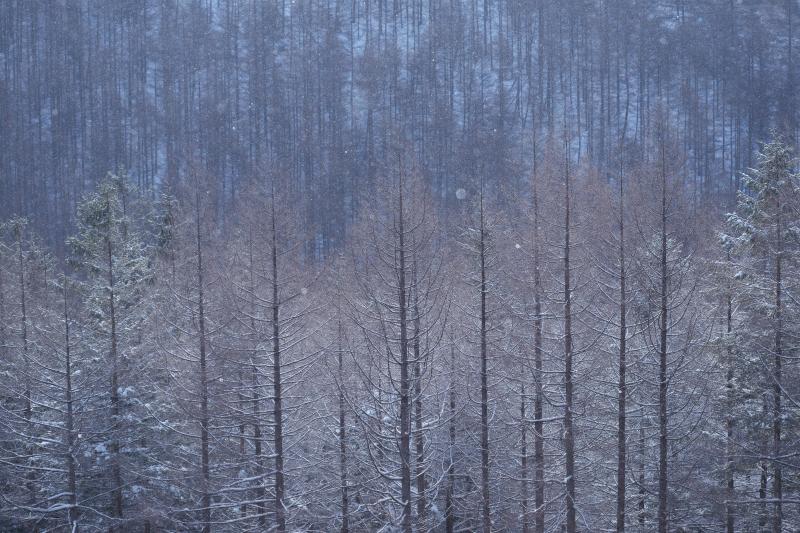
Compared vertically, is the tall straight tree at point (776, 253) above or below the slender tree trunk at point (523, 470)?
above

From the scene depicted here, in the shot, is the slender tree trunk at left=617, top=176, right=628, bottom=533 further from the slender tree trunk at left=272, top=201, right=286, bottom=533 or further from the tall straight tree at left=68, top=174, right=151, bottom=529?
the tall straight tree at left=68, top=174, right=151, bottom=529

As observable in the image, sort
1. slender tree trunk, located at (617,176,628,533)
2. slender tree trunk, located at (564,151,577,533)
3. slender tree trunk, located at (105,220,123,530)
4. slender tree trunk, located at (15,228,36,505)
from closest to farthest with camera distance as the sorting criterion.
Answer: slender tree trunk, located at (617,176,628,533) → slender tree trunk, located at (564,151,577,533) → slender tree trunk, located at (105,220,123,530) → slender tree trunk, located at (15,228,36,505)

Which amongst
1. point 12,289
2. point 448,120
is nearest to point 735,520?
point 12,289

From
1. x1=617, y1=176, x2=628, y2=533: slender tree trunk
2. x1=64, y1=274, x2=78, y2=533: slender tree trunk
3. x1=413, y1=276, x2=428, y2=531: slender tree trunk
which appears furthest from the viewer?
x1=64, y1=274, x2=78, y2=533: slender tree trunk

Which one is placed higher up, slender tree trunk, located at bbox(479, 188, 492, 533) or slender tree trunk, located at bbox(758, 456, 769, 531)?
slender tree trunk, located at bbox(479, 188, 492, 533)

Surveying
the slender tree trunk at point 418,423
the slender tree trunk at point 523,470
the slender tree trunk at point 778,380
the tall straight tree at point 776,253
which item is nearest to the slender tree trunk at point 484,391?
the slender tree trunk at point 523,470

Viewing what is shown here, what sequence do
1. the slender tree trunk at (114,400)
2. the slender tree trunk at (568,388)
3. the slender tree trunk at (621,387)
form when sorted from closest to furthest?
the slender tree trunk at (621,387)
the slender tree trunk at (568,388)
the slender tree trunk at (114,400)

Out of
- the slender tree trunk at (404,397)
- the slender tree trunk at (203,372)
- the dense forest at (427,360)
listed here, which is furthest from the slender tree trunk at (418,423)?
the slender tree trunk at (203,372)

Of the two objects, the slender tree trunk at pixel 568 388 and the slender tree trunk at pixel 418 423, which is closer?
the slender tree trunk at pixel 418 423

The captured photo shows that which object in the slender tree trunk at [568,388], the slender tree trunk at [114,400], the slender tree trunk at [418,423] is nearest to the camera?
the slender tree trunk at [418,423]

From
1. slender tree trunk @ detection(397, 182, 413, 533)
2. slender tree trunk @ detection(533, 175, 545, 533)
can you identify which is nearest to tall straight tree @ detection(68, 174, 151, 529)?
slender tree trunk @ detection(397, 182, 413, 533)

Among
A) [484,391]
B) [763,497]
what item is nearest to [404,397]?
[484,391]

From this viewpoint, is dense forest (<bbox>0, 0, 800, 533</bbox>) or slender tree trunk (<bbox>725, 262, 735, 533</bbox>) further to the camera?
slender tree trunk (<bbox>725, 262, 735, 533</bbox>)

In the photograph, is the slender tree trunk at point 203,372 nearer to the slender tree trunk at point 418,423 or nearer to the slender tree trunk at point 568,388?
the slender tree trunk at point 418,423
